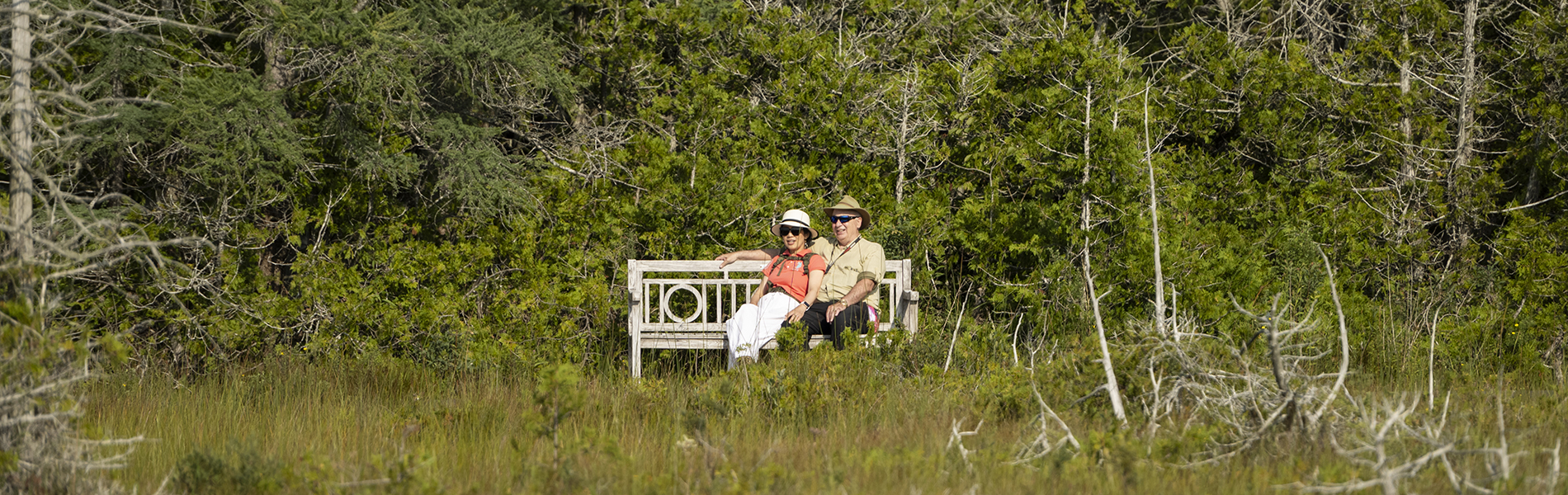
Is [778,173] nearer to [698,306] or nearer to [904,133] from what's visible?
[904,133]

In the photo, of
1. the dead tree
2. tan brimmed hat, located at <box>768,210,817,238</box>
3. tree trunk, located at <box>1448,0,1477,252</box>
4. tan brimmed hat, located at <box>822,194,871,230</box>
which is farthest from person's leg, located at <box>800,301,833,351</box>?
tree trunk, located at <box>1448,0,1477,252</box>

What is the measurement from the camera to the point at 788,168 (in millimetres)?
6496

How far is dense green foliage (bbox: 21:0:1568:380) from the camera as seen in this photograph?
5.95 metres

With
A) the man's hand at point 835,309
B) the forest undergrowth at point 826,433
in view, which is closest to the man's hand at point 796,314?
the man's hand at point 835,309

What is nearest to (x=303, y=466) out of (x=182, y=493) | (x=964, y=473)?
(x=182, y=493)

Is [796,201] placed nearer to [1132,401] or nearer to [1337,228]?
[1132,401]

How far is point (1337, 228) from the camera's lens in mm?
6543

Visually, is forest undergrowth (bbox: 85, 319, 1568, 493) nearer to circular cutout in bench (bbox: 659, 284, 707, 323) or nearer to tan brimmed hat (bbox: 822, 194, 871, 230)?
circular cutout in bench (bbox: 659, 284, 707, 323)

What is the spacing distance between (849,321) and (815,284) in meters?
0.25

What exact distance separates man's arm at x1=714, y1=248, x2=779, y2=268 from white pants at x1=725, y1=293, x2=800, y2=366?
0.28 metres

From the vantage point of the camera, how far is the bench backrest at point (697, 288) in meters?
5.66

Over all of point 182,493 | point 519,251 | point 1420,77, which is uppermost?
point 1420,77

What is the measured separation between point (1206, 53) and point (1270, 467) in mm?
4449

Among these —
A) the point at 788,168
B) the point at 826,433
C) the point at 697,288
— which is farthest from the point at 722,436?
the point at 788,168
